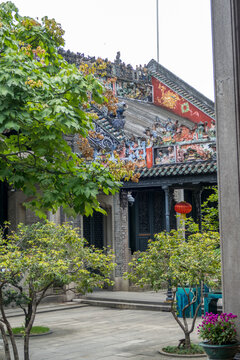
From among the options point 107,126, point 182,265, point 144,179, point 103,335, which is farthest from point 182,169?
point 182,265

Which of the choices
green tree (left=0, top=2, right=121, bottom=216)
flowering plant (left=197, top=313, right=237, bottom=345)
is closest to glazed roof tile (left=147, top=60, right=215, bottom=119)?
green tree (left=0, top=2, right=121, bottom=216)

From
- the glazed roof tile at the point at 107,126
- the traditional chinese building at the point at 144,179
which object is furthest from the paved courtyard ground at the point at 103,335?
the glazed roof tile at the point at 107,126

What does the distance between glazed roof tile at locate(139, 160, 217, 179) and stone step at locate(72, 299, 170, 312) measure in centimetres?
448

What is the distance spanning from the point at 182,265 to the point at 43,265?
313 cm

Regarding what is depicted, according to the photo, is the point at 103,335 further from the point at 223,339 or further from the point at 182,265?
the point at 223,339

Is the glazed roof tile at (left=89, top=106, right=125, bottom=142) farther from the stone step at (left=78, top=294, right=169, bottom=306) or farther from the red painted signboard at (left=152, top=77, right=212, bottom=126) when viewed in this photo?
the red painted signboard at (left=152, top=77, right=212, bottom=126)

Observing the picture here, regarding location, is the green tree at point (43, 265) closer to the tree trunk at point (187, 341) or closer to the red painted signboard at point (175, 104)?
the tree trunk at point (187, 341)

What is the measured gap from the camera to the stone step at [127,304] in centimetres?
1820

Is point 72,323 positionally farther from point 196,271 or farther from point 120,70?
point 120,70

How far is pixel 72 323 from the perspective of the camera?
16.0m

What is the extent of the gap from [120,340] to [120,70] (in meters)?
18.8

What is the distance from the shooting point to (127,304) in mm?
18875

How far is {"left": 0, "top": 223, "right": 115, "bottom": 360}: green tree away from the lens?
383 inches

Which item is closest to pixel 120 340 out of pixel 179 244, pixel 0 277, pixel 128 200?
pixel 179 244
